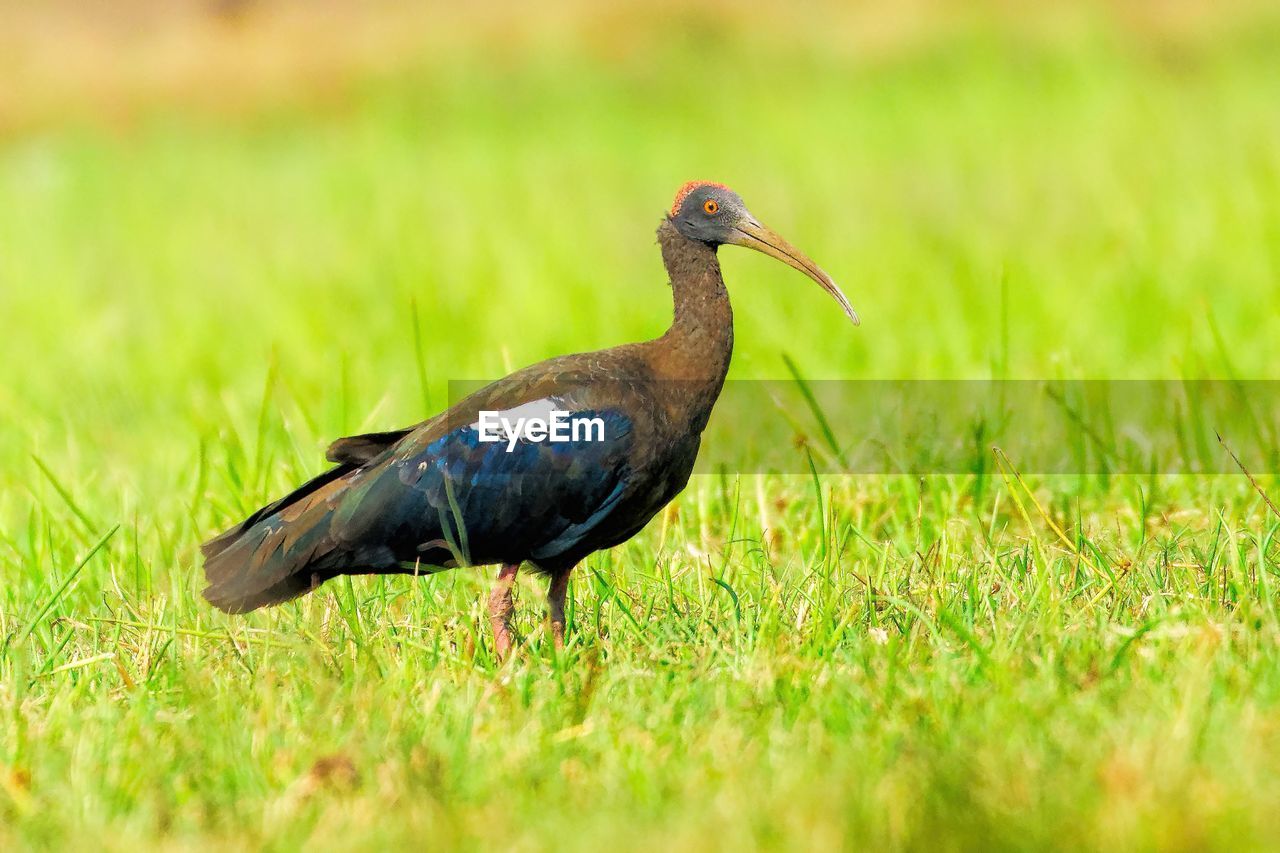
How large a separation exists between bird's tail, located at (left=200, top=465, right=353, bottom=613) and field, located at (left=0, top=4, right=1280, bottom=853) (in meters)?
0.12

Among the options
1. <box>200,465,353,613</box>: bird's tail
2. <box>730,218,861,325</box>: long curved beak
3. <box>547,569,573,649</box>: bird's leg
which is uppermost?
<box>730,218,861,325</box>: long curved beak

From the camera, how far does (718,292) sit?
185 inches

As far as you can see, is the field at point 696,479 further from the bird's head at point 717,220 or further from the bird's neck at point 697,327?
the bird's head at point 717,220

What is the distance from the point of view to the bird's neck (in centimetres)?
460

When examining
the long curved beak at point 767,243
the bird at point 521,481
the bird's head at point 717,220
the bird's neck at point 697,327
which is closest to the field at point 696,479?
the bird at point 521,481

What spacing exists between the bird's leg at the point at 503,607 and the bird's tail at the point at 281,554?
41 centimetres

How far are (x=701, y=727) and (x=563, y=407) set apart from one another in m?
0.97

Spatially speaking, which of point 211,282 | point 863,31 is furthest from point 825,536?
point 863,31

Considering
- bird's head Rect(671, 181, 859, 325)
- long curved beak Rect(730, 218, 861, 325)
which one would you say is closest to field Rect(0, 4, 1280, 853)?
long curved beak Rect(730, 218, 861, 325)

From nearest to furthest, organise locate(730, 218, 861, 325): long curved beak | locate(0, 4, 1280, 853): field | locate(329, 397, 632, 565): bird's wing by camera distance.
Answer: locate(0, 4, 1280, 853): field
locate(329, 397, 632, 565): bird's wing
locate(730, 218, 861, 325): long curved beak

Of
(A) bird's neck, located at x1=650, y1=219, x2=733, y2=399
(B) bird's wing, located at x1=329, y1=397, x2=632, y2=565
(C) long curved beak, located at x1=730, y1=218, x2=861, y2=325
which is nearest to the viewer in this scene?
(B) bird's wing, located at x1=329, y1=397, x2=632, y2=565

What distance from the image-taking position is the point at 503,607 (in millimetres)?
4590

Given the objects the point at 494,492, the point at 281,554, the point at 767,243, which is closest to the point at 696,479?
the point at 767,243

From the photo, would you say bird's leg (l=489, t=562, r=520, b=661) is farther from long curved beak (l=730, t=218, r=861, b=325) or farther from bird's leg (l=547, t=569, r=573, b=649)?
long curved beak (l=730, t=218, r=861, b=325)
